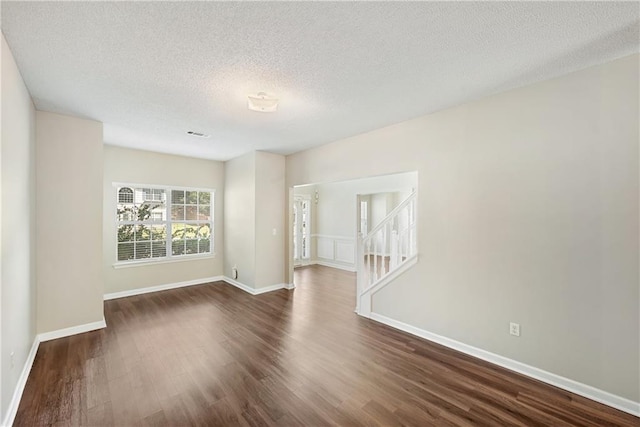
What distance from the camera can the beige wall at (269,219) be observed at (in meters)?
5.07

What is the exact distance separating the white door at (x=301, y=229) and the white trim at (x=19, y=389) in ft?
17.8

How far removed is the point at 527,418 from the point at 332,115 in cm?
324

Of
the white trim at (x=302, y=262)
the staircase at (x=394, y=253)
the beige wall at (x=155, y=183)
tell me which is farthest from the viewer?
the white trim at (x=302, y=262)

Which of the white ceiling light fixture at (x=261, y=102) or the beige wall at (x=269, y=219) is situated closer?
the white ceiling light fixture at (x=261, y=102)

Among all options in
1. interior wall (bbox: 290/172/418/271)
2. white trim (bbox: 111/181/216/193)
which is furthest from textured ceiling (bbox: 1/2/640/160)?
interior wall (bbox: 290/172/418/271)

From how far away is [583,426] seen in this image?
1.87 metres

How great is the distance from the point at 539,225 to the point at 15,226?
438 centimetres

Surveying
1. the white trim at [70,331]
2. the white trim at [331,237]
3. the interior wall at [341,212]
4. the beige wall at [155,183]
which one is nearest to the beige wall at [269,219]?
the beige wall at [155,183]

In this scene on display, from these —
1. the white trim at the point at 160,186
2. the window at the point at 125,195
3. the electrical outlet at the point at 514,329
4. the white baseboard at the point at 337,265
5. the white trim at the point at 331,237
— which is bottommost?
the white baseboard at the point at 337,265

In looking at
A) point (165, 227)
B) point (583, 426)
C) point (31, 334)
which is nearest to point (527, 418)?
point (583, 426)

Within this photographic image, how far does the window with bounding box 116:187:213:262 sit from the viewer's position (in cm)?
493

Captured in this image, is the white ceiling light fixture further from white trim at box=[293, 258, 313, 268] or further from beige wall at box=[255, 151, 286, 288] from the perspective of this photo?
white trim at box=[293, 258, 313, 268]

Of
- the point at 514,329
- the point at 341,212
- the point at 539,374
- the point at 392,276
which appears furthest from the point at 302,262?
the point at 539,374

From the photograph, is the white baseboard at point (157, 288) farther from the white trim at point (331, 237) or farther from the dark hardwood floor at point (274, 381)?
the white trim at point (331, 237)
